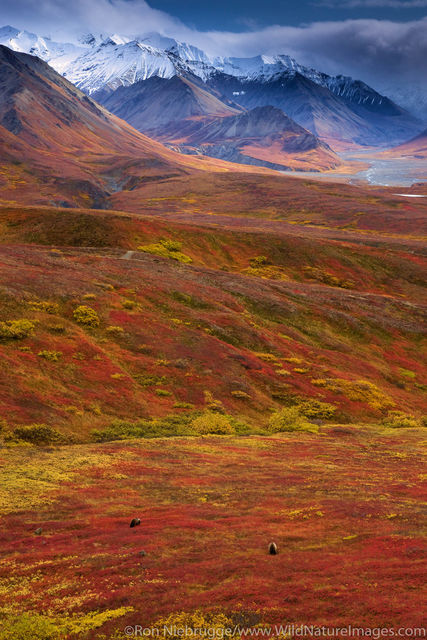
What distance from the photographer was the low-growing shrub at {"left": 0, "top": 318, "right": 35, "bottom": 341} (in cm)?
2827

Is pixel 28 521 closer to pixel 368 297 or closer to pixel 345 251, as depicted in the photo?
pixel 368 297

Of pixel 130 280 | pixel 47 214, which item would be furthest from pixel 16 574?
pixel 47 214

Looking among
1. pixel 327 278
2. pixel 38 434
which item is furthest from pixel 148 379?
pixel 327 278

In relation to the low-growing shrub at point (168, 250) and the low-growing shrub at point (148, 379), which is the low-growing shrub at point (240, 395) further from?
the low-growing shrub at point (168, 250)

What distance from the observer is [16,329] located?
28.9 metres

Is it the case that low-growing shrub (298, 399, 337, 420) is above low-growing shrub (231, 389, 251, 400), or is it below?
below

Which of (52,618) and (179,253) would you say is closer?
(52,618)

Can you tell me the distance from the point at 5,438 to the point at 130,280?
85.2ft

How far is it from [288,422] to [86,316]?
15.6m

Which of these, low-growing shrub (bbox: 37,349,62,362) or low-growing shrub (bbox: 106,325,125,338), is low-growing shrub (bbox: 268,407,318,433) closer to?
low-growing shrub (bbox: 106,325,125,338)

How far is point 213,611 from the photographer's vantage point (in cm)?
930

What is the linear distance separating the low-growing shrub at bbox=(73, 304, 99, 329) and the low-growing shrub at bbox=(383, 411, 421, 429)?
20.7 meters

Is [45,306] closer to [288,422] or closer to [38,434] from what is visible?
[38,434]

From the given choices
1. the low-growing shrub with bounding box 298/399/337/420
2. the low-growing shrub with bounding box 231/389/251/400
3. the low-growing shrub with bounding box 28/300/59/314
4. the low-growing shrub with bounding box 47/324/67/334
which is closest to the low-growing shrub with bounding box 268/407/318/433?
the low-growing shrub with bounding box 298/399/337/420
